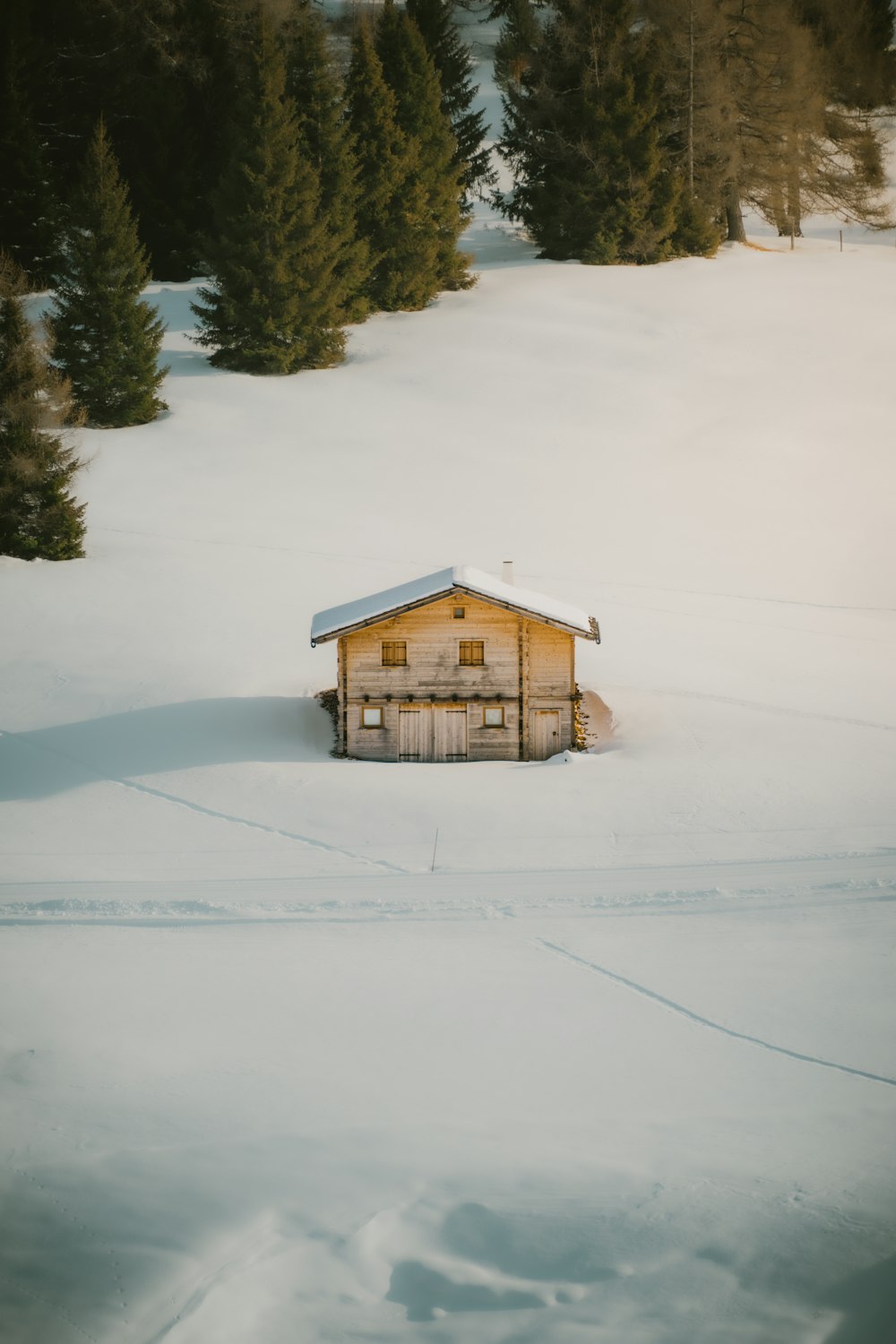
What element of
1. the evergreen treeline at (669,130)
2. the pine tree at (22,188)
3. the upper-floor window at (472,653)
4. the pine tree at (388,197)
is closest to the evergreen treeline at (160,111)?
the pine tree at (22,188)

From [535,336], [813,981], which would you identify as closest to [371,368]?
[535,336]

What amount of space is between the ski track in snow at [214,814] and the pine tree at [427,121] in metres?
35.7

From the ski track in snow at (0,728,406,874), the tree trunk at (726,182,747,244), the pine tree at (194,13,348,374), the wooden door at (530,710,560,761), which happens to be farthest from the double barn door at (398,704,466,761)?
the tree trunk at (726,182,747,244)

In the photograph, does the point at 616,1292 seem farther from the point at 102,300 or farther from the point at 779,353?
the point at 779,353

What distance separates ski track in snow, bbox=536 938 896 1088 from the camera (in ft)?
54.9

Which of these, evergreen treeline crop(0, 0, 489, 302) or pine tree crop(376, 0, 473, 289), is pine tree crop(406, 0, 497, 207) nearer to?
evergreen treeline crop(0, 0, 489, 302)

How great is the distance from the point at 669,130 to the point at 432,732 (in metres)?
44.3

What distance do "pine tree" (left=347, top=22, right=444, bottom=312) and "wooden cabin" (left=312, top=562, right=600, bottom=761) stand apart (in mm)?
31719

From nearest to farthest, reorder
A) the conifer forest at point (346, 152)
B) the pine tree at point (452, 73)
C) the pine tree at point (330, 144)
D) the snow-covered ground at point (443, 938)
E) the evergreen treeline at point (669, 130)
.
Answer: the snow-covered ground at point (443, 938)
the conifer forest at point (346, 152)
the pine tree at point (330, 144)
the evergreen treeline at point (669, 130)
the pine tree at point (452, 73)

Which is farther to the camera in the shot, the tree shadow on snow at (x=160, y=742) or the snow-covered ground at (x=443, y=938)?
the tree shadow on snow at (x=160, y=742)

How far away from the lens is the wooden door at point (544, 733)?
87.8ft

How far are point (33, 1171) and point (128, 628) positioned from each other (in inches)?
757

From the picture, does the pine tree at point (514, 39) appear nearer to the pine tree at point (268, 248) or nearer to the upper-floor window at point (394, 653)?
the pine tree at point (268, 248)

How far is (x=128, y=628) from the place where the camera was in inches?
1292
